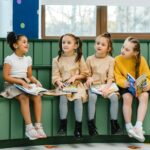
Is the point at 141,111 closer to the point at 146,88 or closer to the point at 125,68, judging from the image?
the point at 146,88

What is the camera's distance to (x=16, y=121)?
2.95m

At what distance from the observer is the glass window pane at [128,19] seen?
4.58 meters

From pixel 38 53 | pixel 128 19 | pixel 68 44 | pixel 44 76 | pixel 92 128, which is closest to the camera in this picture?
pixel 92 128

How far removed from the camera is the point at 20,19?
383 centimetres

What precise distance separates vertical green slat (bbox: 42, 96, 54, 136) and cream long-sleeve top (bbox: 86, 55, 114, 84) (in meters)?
0.44

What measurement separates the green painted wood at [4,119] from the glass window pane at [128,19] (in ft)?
6.69

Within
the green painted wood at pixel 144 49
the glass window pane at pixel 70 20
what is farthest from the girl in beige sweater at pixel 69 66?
the glass window pane at pixel 70 20

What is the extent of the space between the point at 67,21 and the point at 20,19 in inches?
32.8

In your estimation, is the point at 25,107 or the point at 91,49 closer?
the point at 25,107

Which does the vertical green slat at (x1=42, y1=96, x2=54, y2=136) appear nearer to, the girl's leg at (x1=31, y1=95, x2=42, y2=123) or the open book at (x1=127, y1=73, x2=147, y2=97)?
the girl's leg at (x1=31, y1=95, x2=42, y2=123)

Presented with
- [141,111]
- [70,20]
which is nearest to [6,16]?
Answer: [70,20]

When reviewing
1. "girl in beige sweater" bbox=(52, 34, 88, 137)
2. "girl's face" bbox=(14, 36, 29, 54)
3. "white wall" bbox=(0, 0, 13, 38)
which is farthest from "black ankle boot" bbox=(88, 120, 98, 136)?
"white wall" bbox=(0, 0, 13, 38)

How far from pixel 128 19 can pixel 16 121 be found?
7.45ft

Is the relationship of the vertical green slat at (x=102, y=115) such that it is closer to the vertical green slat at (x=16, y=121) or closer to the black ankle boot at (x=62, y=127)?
the black ankle boot at (x=62, y=127)
